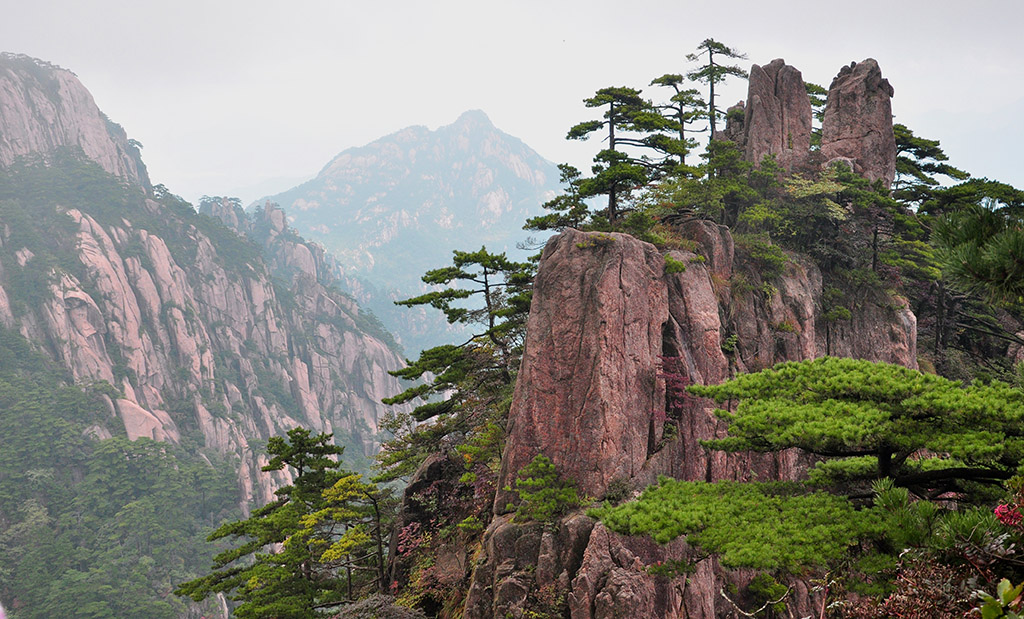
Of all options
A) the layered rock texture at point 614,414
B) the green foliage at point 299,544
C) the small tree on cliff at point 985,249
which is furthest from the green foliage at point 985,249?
the green foliage at point 299,544

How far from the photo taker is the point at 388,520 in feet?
76.0

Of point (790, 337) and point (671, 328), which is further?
point (790, 337)

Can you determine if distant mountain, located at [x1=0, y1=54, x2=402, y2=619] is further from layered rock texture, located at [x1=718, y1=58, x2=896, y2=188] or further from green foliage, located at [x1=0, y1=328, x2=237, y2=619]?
layered rock texture, located at [x1=718, y1=58, x2=896, y2=188]

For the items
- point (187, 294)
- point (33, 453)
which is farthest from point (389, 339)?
point (33, 453)

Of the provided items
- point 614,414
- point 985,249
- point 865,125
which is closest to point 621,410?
point 614,414

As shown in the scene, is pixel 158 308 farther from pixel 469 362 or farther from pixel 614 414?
pixel 614 414

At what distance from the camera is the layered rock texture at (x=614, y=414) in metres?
14.1

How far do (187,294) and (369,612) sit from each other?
8113 centimetres

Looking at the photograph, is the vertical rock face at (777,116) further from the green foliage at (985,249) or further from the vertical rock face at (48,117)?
the vertical rock face at (48,117)

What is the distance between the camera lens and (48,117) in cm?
9719

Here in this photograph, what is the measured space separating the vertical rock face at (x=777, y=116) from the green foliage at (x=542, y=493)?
17.5 meters

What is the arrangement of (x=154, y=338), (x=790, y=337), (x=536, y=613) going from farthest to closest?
(x=154, y=338)
(x=790, y=337)
(x=536, y=613)

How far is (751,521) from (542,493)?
23.1 feet

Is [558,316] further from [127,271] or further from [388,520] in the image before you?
[127,271]
